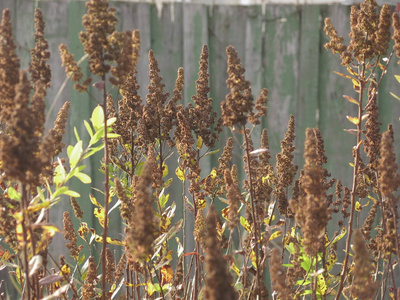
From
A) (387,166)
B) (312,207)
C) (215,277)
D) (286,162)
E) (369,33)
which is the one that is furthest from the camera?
(286,162)

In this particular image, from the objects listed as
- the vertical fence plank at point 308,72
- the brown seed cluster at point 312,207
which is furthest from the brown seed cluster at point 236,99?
the vertical fence plank at point 308,72

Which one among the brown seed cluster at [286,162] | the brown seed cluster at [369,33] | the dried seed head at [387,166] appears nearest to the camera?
the dried seed head at [387,166]

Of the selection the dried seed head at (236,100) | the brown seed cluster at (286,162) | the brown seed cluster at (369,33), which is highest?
the brown seed cluster at (369,33)

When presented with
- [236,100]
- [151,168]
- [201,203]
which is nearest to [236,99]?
[236,100]

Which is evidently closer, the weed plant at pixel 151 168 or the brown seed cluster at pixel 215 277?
the brown seed cluster at pixel 215 277

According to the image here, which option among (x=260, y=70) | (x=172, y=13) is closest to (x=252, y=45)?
(x=260, y=70)

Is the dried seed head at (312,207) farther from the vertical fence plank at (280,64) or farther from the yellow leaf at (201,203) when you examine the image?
the vertical fence plank at (280,64)

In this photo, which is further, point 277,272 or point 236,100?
point 236,100

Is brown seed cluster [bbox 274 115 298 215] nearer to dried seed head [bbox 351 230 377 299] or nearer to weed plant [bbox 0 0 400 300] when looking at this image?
weed plant [bbox 0 0 400 300]

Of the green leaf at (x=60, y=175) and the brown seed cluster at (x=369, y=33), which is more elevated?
the brown seed cluster at (x=369, y=33)

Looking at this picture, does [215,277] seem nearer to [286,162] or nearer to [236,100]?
[236,100]

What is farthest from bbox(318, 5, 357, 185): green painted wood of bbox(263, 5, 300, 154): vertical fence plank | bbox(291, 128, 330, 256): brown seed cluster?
bbox(291, 128, 330, 256): brown seed cluster

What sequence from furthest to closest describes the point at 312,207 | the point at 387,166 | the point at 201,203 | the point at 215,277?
the point at 201,203 < the point at 387,166 < the point at 312,207 < the point at 215,277

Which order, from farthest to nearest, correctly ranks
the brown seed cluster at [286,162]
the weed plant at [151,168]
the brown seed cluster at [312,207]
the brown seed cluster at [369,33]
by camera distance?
the brown seed cluster at [286,162] → the brown seed cluster at [369,33] → the brown seed cluster at [312,207] → the weed plant at [151,168]
